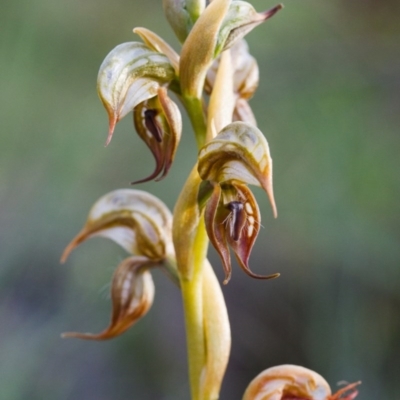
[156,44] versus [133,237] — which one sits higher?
[156,44]

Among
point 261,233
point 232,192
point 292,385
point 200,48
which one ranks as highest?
point 200,48

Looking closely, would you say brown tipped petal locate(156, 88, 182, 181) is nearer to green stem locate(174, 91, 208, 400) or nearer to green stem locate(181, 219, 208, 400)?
green stem locate(174, 91, 208, 400)

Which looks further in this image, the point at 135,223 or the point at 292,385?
the point at 135,223

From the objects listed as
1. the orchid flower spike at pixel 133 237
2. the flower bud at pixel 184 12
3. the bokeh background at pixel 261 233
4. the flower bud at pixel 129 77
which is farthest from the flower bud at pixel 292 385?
the bokeh background at pixel 261 233

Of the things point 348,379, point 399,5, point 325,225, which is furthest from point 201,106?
point 399,5

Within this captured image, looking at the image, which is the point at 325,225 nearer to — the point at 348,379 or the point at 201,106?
the point at 348,379

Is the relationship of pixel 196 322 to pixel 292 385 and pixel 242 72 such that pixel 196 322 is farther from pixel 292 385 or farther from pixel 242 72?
pixel 242 72

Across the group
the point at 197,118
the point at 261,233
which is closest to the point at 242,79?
the point at 197,118
